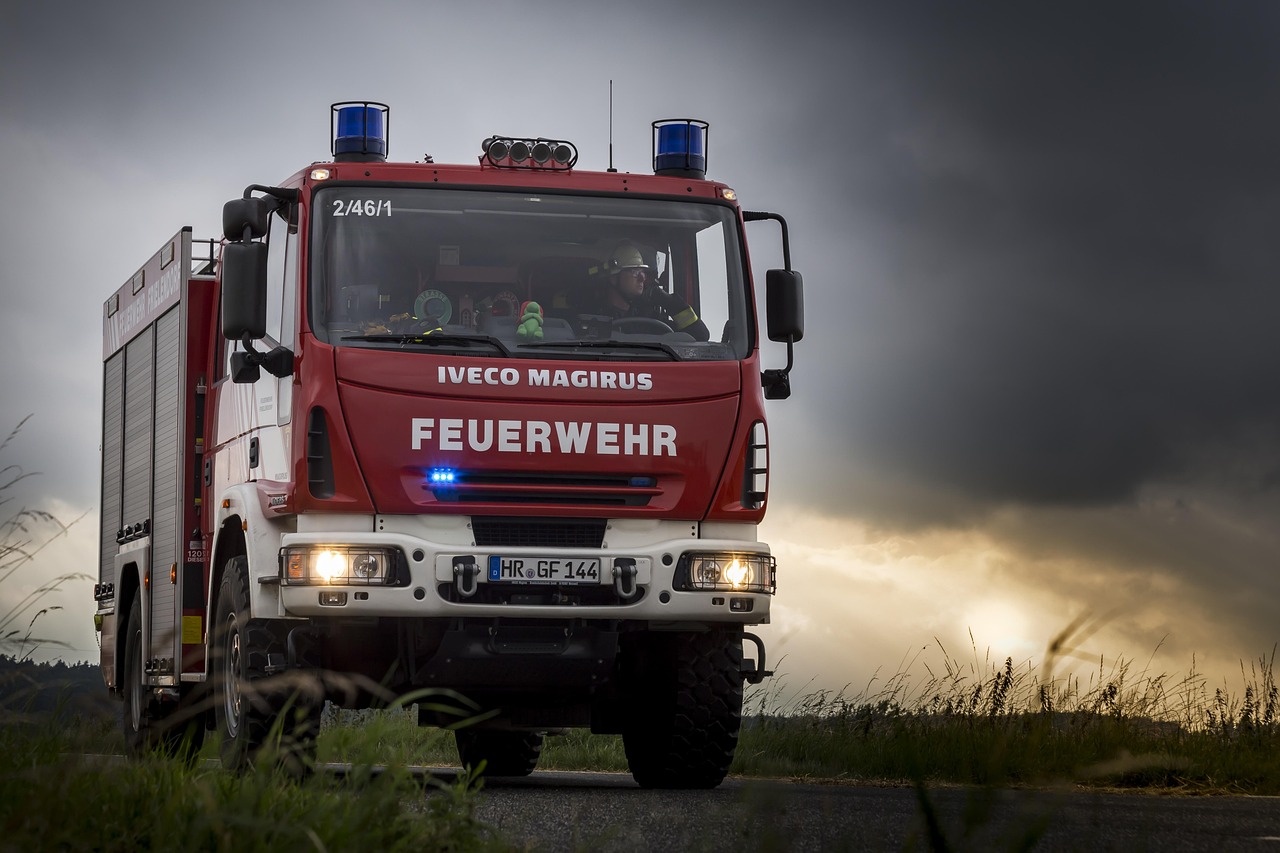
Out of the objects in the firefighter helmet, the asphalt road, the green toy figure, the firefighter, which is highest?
the firefighter helmet

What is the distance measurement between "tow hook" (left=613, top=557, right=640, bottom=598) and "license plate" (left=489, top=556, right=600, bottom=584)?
3.8 inches

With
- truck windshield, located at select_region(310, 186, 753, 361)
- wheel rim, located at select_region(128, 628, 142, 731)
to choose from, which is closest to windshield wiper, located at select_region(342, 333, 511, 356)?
truck windshield, located at select_region(310, 186, 753, 361)

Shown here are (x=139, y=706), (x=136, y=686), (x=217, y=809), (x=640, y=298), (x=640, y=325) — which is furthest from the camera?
(x=136, y=686)

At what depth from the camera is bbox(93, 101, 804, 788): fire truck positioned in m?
8.68

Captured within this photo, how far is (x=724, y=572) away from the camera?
9.06 meters

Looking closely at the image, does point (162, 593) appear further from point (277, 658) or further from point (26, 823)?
point (26, 823)

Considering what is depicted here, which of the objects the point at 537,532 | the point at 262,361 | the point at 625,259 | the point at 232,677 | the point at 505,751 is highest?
the point at 625,259

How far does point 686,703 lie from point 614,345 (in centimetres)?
213

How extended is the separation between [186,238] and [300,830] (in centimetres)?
773

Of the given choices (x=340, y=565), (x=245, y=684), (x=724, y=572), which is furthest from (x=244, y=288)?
(x=724, y=572)

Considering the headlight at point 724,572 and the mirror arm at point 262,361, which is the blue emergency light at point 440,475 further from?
the headlight at point 724,572

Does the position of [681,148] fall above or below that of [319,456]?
above

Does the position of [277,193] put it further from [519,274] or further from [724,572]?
[724,572]

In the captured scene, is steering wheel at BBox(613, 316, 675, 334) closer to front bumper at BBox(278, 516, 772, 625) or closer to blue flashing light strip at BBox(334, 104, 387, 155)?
front bumper at BBox(278, 516, 772, 625)
